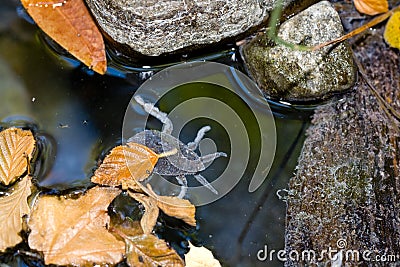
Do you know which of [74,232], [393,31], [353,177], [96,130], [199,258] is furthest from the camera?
[393,31]

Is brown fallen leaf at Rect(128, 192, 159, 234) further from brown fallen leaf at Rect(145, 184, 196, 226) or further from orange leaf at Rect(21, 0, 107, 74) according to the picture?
orange leaf at Rect(21, 0, 107, 74)

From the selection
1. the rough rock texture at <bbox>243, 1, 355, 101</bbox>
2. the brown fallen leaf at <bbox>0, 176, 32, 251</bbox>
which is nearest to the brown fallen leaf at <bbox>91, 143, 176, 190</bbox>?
the brown fallen leaf at <bbox>0, 176, 32, 251</bbox>

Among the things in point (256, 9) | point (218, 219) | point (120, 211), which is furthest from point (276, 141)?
point (120, 211)

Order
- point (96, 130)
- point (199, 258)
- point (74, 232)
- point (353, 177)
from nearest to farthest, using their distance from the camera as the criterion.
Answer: point (74, 232)
point (199, 258)
point (353, 177)
point (96, 130)

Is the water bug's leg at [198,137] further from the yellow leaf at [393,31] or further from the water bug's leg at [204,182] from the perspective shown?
the yellow leaf at [393,31]

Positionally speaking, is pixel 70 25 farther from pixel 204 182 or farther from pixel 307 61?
pixel 307 61

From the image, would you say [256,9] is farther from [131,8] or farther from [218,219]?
[218,219]

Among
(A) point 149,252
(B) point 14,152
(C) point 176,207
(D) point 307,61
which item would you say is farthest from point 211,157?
(B) point 14,152
